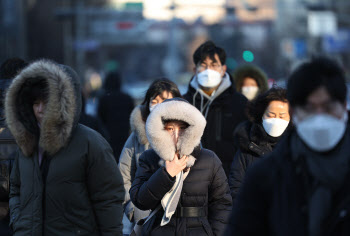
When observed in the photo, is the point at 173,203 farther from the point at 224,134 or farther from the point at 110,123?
the point at 110,123

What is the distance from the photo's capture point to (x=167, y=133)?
4.44 meters

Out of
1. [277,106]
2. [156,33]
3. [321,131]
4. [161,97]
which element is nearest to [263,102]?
[277,106]

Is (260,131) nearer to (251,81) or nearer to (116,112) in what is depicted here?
(251,81)

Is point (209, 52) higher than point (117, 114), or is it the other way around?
point (209, 52)

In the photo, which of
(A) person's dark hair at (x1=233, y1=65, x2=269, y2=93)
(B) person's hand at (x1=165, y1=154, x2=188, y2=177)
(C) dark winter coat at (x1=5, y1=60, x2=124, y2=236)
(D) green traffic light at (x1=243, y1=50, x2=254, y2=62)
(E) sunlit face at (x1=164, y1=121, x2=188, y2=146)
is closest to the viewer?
(C) dark winter coat at (x1=5, y1=60, x2=124, y2=236)

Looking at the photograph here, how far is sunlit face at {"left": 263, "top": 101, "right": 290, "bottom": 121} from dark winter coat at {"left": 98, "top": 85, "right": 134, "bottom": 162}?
17.5 ft

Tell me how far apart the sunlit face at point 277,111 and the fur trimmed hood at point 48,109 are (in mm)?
1869

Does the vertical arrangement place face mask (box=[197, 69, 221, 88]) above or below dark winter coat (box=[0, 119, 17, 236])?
above

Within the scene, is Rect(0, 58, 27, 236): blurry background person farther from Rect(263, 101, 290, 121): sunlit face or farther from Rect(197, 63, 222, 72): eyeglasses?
Rect(197, 63, 222, 72): eyeglasses

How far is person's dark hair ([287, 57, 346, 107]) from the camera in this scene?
278 cm

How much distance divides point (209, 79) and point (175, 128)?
2604 millimetres

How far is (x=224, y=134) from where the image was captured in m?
6.88

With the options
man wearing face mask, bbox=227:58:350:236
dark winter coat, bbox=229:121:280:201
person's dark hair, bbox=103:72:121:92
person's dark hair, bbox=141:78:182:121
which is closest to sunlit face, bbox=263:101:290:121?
dark winter coat, bbox=229:121:280:201

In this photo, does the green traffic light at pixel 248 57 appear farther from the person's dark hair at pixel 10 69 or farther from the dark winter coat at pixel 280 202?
the dark winter coat at pixel 280 202
